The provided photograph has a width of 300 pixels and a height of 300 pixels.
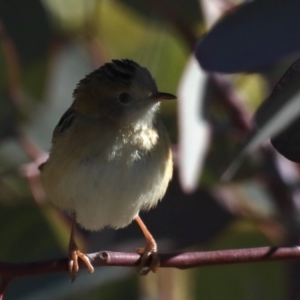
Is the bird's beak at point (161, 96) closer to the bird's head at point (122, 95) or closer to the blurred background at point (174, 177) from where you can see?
the bird's head at point (122, 95)

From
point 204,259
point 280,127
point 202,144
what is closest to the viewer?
point 280,127

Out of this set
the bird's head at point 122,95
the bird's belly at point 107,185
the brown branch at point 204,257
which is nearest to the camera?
the brown branch at point 204,257

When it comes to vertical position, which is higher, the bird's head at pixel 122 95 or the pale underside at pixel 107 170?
the bird's head at pixel 122 95

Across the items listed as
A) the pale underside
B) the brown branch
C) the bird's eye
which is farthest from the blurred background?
the brown branch

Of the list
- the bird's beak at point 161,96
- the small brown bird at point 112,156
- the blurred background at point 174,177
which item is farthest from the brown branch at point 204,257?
the blurred background at point 174,177

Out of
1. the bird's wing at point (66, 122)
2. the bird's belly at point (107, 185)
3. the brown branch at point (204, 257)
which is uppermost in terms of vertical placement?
the bird's wing at point (66, 122)

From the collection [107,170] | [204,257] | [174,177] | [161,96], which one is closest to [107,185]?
[107,170]

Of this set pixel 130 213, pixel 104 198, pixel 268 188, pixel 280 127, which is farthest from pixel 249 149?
pixel 268 188

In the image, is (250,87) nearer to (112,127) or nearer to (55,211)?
(55,211)

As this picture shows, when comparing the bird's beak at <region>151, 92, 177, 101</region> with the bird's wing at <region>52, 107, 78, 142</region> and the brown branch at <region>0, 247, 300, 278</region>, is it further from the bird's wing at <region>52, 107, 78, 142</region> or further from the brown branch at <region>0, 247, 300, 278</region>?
the brown branch at <region>0, 247, 300, 278</region>
